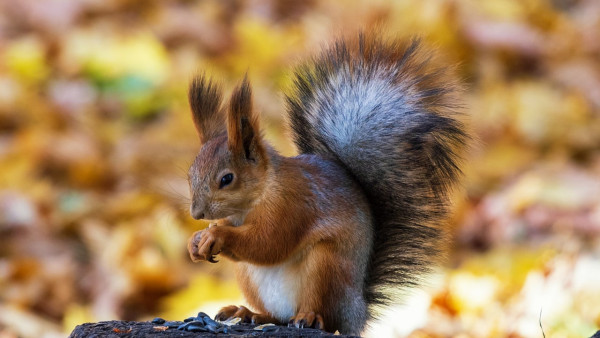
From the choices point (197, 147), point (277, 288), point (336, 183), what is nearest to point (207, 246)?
point (277, 288)

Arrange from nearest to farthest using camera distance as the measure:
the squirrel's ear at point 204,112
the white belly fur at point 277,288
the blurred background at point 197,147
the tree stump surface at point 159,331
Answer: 1. the tree stump surface at point 159,331
2. the white belly fur at point 277,288
3. the squirrel's ear at point 204,112
4. the blurred background at point 197,147

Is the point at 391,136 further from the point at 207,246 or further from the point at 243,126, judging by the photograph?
the point at 207,246

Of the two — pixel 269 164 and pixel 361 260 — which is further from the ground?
pixel 269 164

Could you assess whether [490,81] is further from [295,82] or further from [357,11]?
[295,82]

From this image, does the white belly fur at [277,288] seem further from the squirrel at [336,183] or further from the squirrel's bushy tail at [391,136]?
the squirrel's bushy tail at [391,136]

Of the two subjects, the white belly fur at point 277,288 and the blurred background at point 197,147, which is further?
the blurred background at point 197,147

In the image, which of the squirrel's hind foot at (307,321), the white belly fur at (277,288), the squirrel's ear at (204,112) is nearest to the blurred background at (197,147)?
the squirrel's ear at (204,112)

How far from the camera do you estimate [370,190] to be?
5.78ft

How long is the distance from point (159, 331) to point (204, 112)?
0.45 metres

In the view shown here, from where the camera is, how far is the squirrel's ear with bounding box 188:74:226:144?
5.53 feet

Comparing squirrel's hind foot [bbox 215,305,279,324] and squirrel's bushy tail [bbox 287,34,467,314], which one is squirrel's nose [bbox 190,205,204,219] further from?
squirrel's bushy tail [bbox 287,34,467,314]

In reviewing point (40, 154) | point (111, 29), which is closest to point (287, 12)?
point (111, 29)

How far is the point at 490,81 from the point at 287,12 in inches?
58.0

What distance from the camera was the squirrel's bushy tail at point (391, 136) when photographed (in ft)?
5.69
